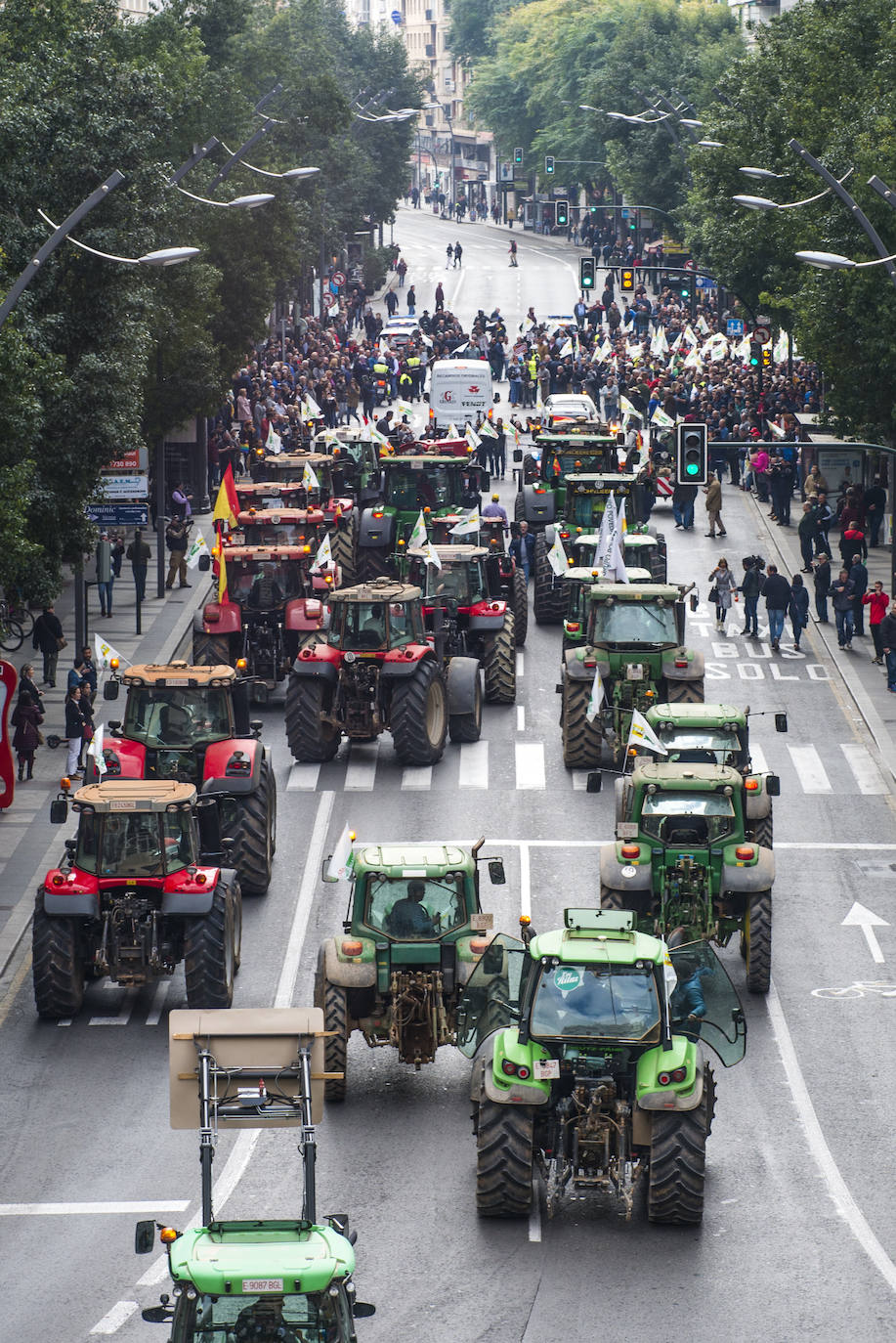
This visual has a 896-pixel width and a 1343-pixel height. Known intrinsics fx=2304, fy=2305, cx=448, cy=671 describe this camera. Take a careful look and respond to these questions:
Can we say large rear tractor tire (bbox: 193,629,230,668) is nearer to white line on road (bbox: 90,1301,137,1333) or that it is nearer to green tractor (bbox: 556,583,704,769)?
green tractor (bbox: 556,583,704,769)

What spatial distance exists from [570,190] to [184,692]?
117m

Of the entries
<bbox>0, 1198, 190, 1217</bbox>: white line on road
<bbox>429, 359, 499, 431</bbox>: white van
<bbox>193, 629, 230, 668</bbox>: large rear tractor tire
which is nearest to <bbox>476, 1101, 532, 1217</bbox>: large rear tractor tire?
<bbox>0, 1198, 190, 1217</bbox>: white line on road

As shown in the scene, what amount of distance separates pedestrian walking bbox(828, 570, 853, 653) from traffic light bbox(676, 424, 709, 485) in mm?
3326

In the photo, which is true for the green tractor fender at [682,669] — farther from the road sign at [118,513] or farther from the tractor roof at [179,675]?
the road sign at [118,513]

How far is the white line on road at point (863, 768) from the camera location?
113ft

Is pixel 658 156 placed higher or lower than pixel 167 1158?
higher

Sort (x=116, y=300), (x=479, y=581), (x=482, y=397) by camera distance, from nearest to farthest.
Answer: (x=116, y=300)
(x=479, y=581)
(x=482, y=397)

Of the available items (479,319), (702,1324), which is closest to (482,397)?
(479,319)

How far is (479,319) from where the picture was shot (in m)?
84.6

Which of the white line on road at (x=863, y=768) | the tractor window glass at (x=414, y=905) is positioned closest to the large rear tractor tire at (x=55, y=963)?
the tractor window glass at (x=414, y=905)

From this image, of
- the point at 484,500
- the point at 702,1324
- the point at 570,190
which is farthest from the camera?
the point at 570,190

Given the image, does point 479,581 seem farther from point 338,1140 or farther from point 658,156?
point 658,156

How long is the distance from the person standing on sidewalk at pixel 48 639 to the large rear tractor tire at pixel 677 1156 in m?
23.5

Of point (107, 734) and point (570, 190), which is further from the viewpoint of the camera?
point (570, 190)
